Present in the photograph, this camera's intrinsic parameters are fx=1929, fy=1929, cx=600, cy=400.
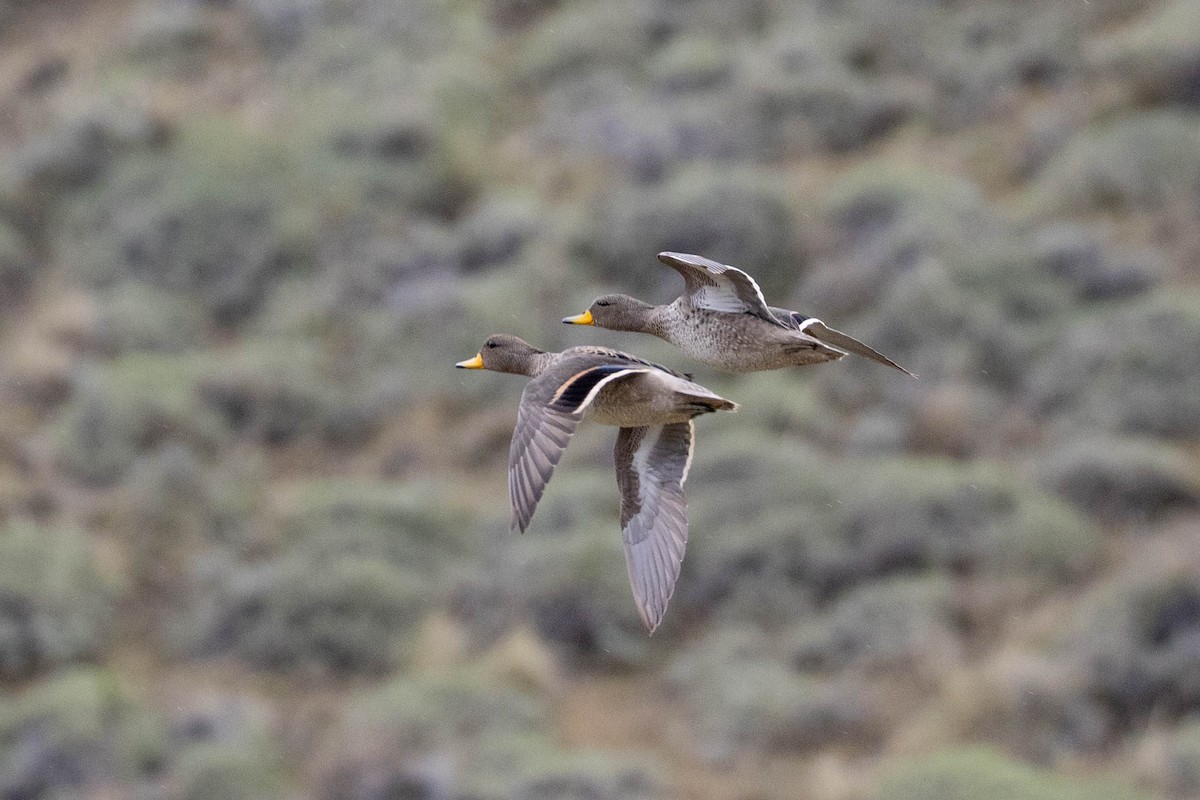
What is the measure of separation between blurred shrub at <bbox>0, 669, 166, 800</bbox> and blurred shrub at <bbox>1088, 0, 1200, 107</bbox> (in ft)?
36.9

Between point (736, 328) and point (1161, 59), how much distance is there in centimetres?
1355

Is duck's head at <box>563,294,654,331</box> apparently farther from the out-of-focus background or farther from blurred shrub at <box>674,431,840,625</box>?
blurred shrub at <box>674,431,840,625</box>

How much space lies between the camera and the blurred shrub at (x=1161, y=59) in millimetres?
18734

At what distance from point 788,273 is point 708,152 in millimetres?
2559

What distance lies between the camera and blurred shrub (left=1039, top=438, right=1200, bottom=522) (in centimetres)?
1445

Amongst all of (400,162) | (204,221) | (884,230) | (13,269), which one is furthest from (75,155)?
(884,230)

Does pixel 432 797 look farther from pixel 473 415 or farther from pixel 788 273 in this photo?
pixel 788 273

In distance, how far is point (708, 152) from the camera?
2044 cm

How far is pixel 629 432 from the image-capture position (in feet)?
24.3

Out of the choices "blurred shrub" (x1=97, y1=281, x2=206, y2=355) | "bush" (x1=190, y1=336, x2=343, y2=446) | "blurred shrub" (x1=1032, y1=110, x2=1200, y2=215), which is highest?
"blurred shrub" (x1=1032, y1=110, x2=1200, y2=215)

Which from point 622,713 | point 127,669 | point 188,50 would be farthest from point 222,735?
point 188,50

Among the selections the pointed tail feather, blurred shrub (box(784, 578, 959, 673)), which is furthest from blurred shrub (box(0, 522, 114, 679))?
the pointed tail feather

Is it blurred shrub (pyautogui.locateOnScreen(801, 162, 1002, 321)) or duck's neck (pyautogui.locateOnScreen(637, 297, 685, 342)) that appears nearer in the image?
duck's neck (pyautogui.locateOnScreen(637, 297, 685, 342))

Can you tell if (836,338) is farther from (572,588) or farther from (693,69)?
(693,69)
